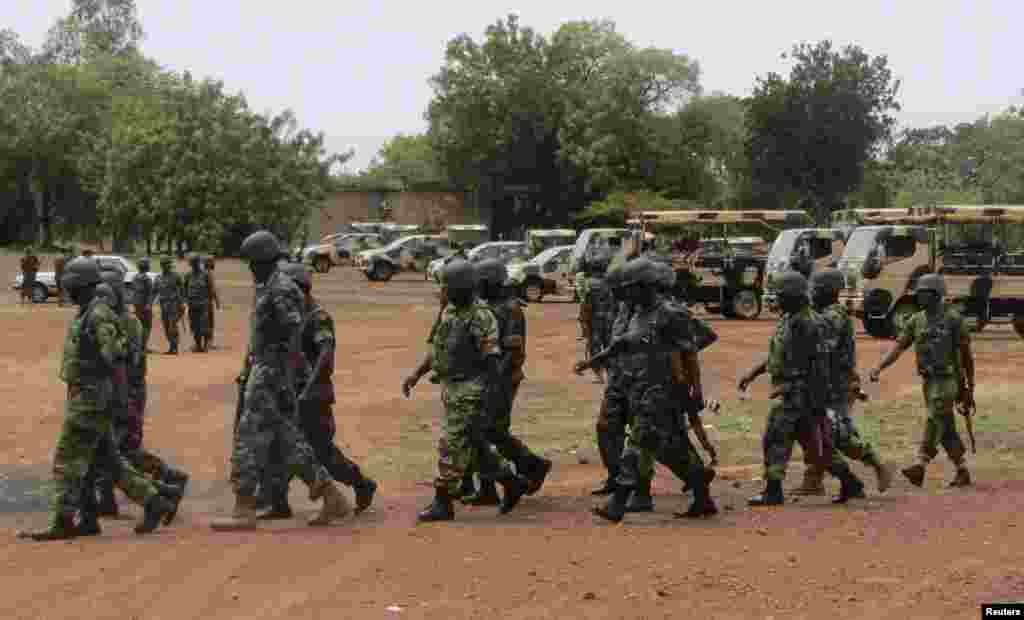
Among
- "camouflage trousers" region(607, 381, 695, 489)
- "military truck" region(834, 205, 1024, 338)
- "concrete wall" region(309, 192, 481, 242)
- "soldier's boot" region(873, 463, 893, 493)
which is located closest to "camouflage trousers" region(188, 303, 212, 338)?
"military truck" region(834, 205, 1024, 338)

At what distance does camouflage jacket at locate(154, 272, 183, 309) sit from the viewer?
25.0 m

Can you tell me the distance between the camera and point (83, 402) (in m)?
9.08

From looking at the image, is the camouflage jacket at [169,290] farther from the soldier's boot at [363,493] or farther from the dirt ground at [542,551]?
the soldier's boot at [363,493]

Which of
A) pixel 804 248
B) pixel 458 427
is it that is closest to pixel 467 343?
pixel 458 427

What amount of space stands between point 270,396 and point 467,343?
122 cm

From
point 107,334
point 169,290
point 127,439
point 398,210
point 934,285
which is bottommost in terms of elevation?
point 127,439

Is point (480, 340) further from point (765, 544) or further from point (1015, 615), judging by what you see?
point (1015, 615)

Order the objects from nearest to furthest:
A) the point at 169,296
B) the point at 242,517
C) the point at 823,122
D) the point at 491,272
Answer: the point at 242,517, the point at 491,272, the point at 169,296, the point at 823,122

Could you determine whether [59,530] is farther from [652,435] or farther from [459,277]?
[652,435]

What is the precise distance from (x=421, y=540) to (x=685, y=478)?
172 cm

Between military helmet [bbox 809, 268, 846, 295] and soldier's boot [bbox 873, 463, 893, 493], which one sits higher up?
military helmet [bbox 809, 268, 846, 295]

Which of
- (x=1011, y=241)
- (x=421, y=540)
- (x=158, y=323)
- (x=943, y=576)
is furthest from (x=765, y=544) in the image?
(x=158, y=323)

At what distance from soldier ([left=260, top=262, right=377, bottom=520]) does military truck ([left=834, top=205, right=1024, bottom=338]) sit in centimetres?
1883

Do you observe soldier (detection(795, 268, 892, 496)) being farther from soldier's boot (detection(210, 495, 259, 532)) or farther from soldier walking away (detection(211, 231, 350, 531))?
soldier's boot (detection(210, 495, 259, 532))
